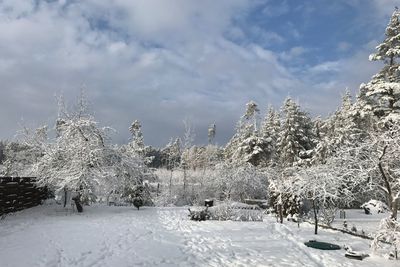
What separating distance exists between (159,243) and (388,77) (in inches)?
684

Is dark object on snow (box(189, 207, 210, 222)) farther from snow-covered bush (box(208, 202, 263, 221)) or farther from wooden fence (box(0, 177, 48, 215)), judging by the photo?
wooden fence (box(0, 177, 48, 215))

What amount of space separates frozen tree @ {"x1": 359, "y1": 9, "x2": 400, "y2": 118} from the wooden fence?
19.5m

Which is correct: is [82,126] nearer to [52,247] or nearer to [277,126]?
[52,247]

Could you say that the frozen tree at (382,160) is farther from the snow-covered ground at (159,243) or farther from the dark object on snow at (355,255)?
the snow-covered ground at (159,243)

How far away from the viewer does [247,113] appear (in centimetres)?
4244

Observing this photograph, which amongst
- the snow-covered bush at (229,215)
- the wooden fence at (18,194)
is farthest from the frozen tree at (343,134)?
the wooden fence at (18,194)

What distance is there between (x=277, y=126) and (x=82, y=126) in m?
29.0

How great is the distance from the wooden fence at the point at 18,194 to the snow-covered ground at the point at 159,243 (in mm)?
650

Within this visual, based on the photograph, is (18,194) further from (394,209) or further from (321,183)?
(394,209)

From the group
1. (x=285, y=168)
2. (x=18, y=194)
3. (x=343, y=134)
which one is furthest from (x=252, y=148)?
(x=18, y=194)

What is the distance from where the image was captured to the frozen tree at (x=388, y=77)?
20297 millimetres

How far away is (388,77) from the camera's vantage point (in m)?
21.0

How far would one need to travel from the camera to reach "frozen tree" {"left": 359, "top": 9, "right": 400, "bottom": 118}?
66.6 ft

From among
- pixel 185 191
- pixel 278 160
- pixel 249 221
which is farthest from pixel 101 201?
pixel 278 160
